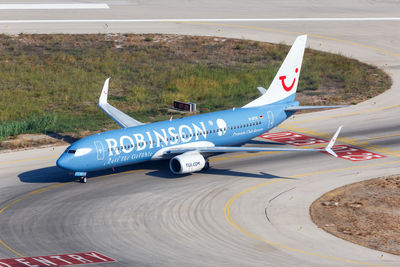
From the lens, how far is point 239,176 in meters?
62.8

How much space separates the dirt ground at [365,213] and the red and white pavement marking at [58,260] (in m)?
17.1

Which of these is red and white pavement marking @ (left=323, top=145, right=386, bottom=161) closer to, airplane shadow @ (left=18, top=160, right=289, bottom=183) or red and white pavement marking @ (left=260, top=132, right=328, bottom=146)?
red and white pavement marking @ (left=260, top=132, right=328, bottom=146)

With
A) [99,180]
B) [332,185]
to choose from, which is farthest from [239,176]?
[99,180]

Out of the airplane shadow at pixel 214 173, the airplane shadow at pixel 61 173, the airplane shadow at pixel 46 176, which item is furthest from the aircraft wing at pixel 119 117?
the airplane shadow at pixel 46 176

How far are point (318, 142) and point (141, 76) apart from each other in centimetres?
3488

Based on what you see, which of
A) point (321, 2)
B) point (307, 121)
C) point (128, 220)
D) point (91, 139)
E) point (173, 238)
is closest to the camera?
point (173, 238)

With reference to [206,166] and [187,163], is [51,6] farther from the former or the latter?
[187,163]

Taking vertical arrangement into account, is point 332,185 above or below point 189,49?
below

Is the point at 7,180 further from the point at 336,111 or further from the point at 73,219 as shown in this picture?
the point at 336,111

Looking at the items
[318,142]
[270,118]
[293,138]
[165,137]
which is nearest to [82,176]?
[165,137]

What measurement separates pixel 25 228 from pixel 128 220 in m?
7.63

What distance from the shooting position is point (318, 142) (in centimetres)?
7325

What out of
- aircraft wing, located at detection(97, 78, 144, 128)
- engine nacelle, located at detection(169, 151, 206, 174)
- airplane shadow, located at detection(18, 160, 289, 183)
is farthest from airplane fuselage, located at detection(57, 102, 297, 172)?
aircraft wing, located at detection(97, 78, 144, 128)

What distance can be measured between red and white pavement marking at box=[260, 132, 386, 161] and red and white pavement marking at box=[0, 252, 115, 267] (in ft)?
103
